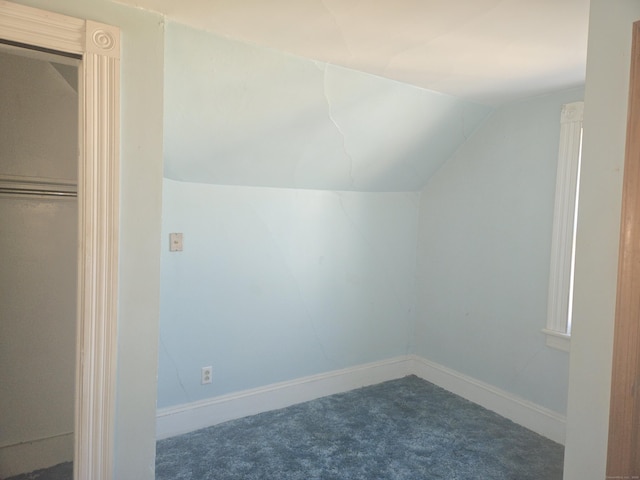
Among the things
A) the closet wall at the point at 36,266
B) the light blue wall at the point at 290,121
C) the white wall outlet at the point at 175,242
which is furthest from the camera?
the white wall outlet at the point at 175,242

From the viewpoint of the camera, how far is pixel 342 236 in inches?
126

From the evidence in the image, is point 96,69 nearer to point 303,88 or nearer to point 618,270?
point 303,88

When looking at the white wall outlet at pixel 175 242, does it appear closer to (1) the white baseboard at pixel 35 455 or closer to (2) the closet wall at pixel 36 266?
(2) the closet wall at pixel 36 266

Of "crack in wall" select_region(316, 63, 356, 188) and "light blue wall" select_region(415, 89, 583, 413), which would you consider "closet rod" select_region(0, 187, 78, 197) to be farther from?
"light blue wall" select_region(415, 89, 583, 413)

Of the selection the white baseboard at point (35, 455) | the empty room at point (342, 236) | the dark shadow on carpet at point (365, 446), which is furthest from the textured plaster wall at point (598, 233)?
the white baseboard at point (35, 455)

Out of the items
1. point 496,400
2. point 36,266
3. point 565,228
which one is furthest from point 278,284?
point 565,228

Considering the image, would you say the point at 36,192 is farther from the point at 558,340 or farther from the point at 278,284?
the point at 558,340

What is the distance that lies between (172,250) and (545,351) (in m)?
2.26

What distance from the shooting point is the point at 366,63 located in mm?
2152

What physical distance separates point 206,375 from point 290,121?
60.8 inches

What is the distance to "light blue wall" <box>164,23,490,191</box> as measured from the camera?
1990 mm

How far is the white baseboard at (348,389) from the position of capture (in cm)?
263

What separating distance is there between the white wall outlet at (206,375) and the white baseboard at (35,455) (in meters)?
0.70

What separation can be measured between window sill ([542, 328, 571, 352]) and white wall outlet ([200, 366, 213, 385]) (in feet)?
6.55
